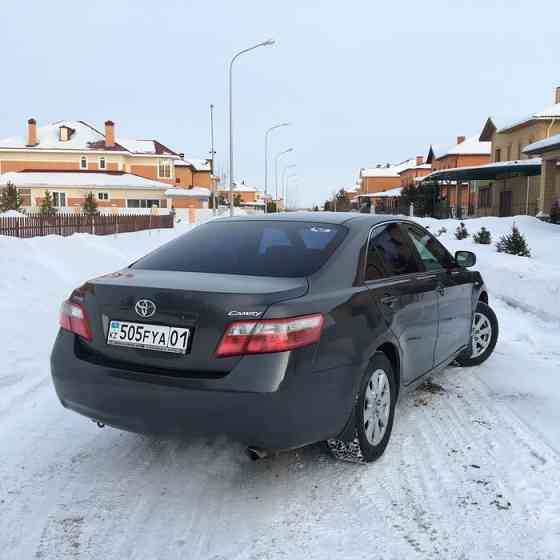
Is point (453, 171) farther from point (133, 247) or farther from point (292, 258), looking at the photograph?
point (292, 258)

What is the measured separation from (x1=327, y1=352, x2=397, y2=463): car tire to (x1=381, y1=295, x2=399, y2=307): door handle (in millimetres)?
330

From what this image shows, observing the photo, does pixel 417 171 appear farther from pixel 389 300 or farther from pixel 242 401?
pixel 242 401

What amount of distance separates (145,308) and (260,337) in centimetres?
67

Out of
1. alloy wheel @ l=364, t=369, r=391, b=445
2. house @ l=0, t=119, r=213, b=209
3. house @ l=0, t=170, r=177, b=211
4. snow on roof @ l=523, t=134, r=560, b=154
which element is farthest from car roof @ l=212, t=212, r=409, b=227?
house @ l=0, t=119, r=213, b=209

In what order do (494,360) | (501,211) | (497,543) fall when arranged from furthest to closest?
1. (501,211)
2. (494,360)
3. (497,543)

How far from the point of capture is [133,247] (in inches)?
920

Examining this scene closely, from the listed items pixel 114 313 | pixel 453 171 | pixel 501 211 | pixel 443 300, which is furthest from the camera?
pixel 501 211

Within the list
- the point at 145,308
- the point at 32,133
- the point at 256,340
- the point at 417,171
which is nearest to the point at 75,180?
the point at 32,133

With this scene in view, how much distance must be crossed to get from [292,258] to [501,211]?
3924 cm

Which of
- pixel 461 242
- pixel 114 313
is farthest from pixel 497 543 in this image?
pixel 461 242

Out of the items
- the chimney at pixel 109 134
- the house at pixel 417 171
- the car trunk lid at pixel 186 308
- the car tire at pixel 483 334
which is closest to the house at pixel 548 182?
the car tire at pixel 483 334

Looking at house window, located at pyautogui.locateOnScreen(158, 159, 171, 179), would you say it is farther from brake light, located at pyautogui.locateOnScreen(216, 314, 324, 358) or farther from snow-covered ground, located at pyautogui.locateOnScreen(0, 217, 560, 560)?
brake light, located at pyautogui.locateOnScreen(216, 314, 324, 358)

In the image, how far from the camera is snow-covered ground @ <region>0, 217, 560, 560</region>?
2.79 metres

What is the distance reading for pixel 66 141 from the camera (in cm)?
6406
